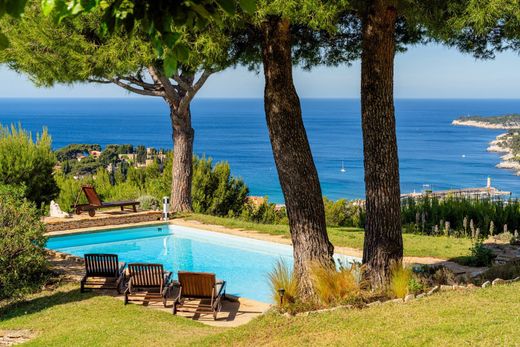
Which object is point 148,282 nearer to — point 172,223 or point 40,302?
point 40,302

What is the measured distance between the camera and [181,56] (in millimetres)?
2439

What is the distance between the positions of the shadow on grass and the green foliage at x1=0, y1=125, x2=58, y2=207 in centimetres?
708

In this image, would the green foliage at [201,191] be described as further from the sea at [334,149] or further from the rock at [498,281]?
the sea at [334,149]

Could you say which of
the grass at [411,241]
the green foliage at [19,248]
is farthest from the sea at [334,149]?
the green foliage at [19,248]

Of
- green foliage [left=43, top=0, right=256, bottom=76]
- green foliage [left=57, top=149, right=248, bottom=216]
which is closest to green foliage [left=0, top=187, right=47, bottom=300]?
green foliage [left=43, top=0, right=256, bottom=76]

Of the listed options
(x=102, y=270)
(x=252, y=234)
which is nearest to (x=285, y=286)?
(x=102, y=270)

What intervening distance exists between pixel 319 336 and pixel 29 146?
40.3 feet

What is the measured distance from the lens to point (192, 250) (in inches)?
526

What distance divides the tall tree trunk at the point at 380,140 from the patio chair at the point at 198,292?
2.04 m

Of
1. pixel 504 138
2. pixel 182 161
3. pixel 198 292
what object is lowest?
pixel 198 292

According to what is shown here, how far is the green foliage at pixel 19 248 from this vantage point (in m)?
8.77

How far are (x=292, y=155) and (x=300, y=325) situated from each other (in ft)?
6.30

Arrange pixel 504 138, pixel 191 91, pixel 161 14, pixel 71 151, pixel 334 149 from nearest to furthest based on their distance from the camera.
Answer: pixel 161 14 → pixel 191 91 → pixel 71 151 → pixel 334 149 → pixel 504 138

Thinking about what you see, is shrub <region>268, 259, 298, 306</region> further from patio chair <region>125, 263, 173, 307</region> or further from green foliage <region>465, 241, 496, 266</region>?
green foliage <region>465, 241, 496, 266</region>
